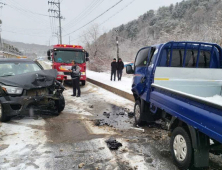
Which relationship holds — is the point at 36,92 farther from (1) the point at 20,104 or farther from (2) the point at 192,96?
(2) the point at 192,96

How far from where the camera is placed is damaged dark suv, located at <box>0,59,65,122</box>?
15.9 ft

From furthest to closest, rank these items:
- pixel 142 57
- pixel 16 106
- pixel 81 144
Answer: pixel 142 57, pixel 16 106, pixel 81 144

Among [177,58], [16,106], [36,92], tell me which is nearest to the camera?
[177,58]

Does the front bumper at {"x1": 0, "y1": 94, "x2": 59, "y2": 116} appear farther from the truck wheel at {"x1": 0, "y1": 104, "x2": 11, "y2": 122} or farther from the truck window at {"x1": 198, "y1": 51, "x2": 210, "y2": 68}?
the truck window at {"x1": 198, "y1": 51, "x2": 210, "y2": 68}

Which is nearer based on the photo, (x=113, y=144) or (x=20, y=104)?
(x=113, y=144)

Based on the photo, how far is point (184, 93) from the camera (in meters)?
2.70

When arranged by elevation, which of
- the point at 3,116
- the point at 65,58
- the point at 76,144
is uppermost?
the point at 65,58

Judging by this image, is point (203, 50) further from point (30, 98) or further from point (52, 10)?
point (52, 10)

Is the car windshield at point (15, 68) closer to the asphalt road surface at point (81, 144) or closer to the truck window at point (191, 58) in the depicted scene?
the asphalt road surface at point (81, 144)

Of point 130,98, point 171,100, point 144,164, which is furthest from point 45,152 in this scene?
point 130,98

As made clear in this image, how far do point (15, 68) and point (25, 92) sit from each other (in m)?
1.47

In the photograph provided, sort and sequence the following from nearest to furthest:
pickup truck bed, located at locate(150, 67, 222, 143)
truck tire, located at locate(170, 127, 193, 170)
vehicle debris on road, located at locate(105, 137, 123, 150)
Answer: pickup truck bed, located at locate(150, 67, 222, 143), truck tire, located at locate(170, 127, 193, 170), vehicle debris on road, located at locate(105, 137, 123, 150)

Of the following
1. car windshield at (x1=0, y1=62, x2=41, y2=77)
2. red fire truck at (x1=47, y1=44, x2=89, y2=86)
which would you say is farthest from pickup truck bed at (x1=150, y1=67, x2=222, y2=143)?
red fire truck at (x1=47, y1=44, x2=89, y2=86)

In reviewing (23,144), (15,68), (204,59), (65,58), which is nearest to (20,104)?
(23,144)
